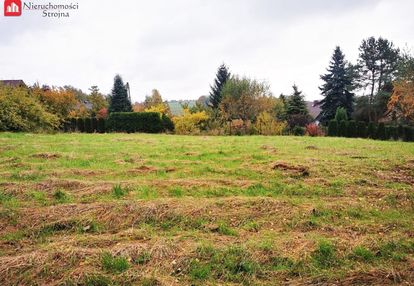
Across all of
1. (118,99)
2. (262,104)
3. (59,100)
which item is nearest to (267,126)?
(262,104)

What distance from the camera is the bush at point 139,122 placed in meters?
22.2

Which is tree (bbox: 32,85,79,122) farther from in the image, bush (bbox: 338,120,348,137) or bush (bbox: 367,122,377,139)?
bush (bbox: 367,122,377,139)

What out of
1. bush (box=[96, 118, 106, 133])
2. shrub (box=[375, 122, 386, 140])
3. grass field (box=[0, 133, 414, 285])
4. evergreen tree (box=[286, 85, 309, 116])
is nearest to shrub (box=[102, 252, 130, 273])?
grass field (box=[0, 133, 414, 285])

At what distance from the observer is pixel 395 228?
368 cm

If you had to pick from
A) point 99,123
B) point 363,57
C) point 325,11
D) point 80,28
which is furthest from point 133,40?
point 363,57

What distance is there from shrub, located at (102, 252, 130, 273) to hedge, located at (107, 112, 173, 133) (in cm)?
1960

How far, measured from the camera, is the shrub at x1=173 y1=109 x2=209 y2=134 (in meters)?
22.6

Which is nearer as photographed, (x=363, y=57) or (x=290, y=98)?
(x=290, y=98)

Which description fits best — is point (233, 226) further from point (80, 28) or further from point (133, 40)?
point (133, 40)

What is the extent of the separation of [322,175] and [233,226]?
9.32ft

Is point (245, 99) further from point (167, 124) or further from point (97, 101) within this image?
point (97, 101)

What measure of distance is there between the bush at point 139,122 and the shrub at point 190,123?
1.44 metres

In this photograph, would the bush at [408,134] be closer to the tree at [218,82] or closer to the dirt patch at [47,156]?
the tree at [218,82]

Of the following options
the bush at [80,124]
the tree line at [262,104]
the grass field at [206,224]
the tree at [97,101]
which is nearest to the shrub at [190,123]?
the tree line at [262,104]
